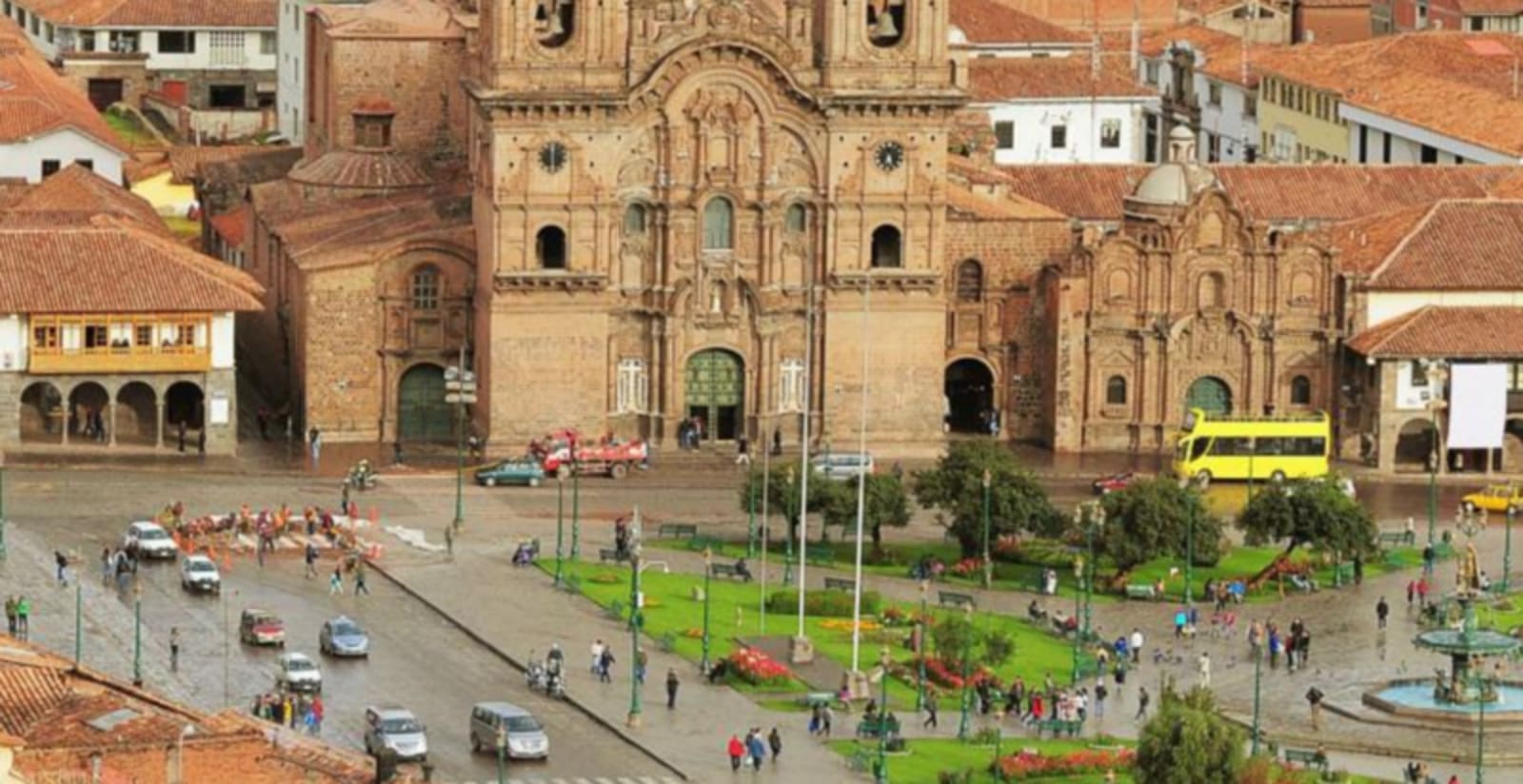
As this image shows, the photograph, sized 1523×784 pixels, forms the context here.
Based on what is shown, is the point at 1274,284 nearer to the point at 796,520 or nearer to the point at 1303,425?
the point at 1303,425

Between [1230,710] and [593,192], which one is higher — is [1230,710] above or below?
below

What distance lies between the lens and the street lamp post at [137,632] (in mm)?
134750

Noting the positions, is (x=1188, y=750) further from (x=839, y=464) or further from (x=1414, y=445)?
(x=1414, y=445)

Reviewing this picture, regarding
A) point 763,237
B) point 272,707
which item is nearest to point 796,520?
point 763,237

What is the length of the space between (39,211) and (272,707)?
53.9 metres

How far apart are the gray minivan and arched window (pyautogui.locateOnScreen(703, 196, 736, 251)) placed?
44.1m

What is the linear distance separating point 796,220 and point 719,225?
248cm

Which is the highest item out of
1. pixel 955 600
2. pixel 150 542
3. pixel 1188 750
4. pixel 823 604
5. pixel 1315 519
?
pixel 1315 519

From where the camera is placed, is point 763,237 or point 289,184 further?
point 289,184

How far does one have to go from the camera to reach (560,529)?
152000mm

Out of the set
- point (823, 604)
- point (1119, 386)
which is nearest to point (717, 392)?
point (1119, 386)

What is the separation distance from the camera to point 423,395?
6801 inches

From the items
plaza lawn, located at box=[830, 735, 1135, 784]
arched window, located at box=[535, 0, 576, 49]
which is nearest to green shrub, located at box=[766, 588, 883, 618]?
plaza lawn, located at box=[830, 735, 1135, 784]

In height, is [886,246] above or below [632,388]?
above
